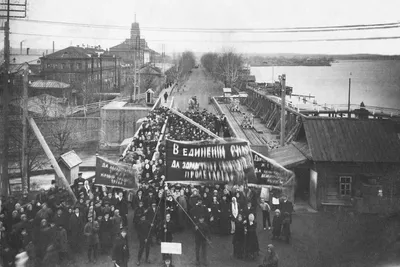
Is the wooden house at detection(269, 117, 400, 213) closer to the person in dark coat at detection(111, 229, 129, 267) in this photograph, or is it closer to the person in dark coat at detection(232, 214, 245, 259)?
the person in dark coat at detection(232, 214, 245, 259)

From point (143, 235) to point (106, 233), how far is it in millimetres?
1017

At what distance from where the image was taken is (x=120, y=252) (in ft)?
32.6

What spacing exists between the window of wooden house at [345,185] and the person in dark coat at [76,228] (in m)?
8.72

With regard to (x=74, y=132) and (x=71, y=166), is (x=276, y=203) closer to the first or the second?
(x=71, y=166)

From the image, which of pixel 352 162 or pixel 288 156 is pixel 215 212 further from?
pixel 352 162

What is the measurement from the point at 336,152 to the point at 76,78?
4819 centimetres

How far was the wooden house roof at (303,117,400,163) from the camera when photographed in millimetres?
13938

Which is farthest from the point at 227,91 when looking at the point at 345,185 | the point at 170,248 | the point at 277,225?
the point at 170,248

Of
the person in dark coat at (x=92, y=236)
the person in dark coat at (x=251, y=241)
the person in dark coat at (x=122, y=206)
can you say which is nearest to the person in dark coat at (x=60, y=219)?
the person in dark coat at (x=92, y=236)

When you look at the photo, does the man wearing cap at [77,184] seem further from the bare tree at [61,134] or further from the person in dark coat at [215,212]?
the bare tree at [61,134]

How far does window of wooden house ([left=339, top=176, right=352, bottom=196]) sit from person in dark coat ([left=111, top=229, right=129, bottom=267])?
316 inches

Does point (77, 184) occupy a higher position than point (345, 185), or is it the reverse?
point (77, 184)

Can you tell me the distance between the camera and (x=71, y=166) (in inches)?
551

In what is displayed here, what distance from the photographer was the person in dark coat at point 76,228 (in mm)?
10875
